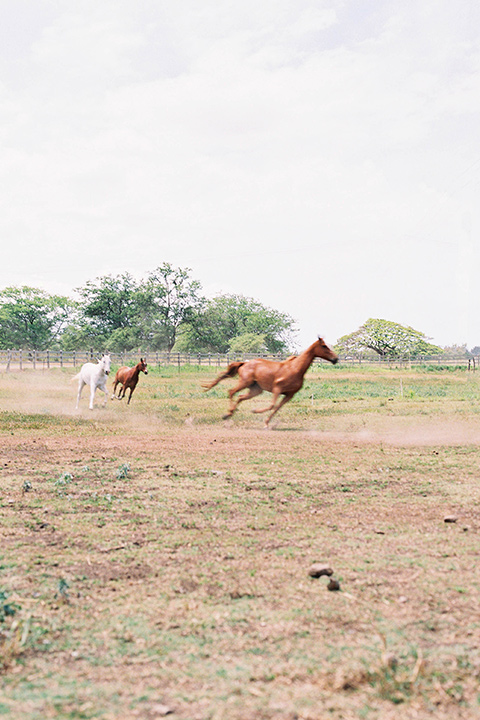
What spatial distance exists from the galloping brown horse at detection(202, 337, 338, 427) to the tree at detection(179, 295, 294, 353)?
1892 inches

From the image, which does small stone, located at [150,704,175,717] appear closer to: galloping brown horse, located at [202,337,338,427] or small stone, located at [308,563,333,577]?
small stone, located at [308,563,333,577]

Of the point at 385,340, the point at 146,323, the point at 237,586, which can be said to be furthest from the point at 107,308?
the point at 237,586

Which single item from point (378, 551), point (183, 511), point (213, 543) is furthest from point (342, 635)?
point (183, 511)

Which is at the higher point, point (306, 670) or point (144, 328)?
point (144, 328)

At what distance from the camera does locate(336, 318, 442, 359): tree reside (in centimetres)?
6669

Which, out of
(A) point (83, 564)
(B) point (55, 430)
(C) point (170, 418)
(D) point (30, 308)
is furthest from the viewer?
(D) point (30, 308)

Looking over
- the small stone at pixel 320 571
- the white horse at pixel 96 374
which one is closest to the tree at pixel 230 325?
the white horse at pixel 96 374

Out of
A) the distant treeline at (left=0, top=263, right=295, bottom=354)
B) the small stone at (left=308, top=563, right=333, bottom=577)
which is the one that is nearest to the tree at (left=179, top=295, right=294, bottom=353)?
the distant treeline at (left=0, top=263, right=295, bottom=354)

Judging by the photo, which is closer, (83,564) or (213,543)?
(83,564)

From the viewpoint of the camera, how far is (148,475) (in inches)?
344

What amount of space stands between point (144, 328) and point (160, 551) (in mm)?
58982

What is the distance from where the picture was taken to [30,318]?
7056cm

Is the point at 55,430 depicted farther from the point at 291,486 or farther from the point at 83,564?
the point at 83,564

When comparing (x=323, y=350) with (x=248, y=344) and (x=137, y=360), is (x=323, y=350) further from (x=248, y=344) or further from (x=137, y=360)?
(x=248, y=344)
